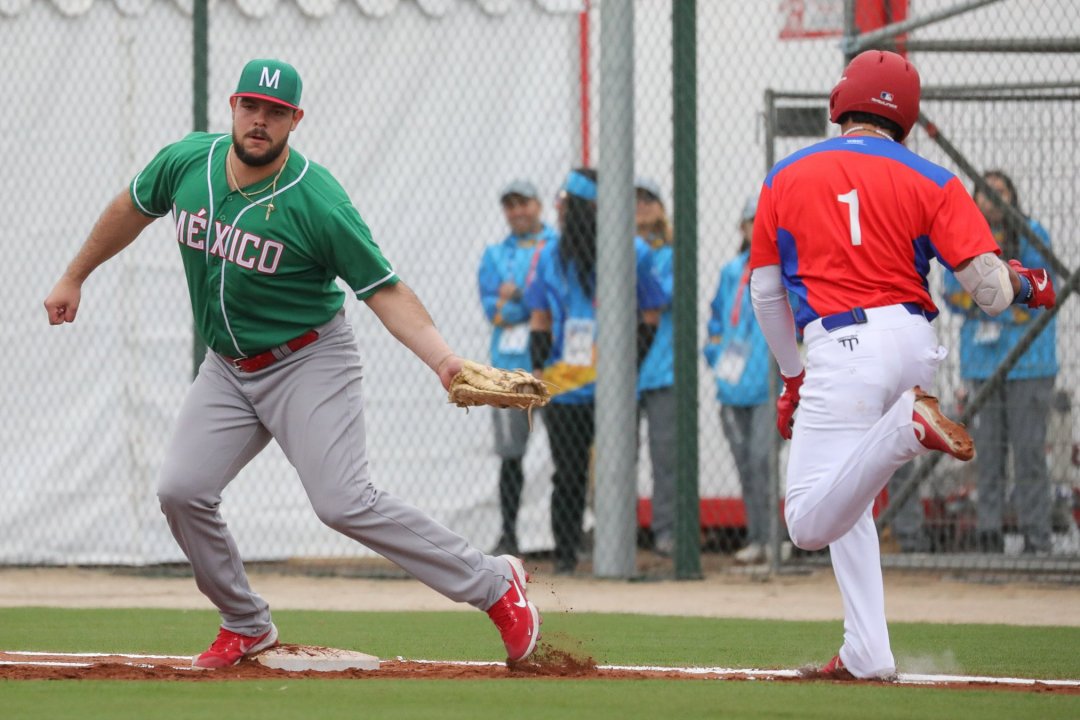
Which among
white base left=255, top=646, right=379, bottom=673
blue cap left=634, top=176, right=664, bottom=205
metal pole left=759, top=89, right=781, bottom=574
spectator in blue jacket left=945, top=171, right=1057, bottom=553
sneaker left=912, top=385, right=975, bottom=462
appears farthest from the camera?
blue cap left=634, top=176, right=664, bottom=205

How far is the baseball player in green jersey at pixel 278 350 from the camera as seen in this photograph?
6.03 metres

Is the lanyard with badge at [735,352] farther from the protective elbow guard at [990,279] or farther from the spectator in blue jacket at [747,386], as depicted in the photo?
the protective elbow guard at [990,279]

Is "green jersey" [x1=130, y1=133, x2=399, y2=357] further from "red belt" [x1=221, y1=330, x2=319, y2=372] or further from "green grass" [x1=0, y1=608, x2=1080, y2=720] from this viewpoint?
"green grass" [x1=0, y1=608, x2=1080, y2=720]

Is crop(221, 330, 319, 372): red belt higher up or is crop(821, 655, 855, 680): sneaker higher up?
crop(221, 330, 319, 372): red belt

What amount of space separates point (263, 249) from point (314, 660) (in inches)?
56.6

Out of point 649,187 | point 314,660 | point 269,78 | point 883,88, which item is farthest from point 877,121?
point 649,187

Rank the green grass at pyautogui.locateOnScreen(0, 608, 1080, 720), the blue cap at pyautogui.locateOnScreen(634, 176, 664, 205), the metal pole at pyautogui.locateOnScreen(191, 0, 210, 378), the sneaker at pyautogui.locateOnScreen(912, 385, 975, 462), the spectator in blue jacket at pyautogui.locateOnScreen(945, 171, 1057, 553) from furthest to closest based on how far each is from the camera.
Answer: the blue cap at pyautogui.locateOnScreen(634, 176, 664, 205)
the metal pole at pyautogui.locateOnScreen(191, 0, 210, 378)
the spectator in blue jacket at pyautogui.locateOnScreen(945, 171, 1057, 553)
the sneaker at pyautogui.locateOnScreen(912, 385, 975, 462)
the green grass at pyautogui.locateOnScreen(0, 608, 1080, 720)

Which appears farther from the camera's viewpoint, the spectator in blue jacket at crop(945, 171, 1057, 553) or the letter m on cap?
the spectator in blue jacket at crop(945, 171, 1057, 553)

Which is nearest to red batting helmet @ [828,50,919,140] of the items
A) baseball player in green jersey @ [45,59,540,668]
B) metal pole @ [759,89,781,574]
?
baseball player in green jersey @ [45,59,540,668]

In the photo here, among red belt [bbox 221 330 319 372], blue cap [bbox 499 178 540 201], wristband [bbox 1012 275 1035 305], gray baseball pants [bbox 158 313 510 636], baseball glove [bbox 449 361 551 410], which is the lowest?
gray baseball pants [bbox 158 313 510 636]

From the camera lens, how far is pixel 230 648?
633 cm

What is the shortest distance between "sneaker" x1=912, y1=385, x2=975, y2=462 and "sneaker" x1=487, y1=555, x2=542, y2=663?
153cm

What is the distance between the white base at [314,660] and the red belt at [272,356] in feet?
3.30

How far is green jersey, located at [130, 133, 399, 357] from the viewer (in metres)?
6.01
